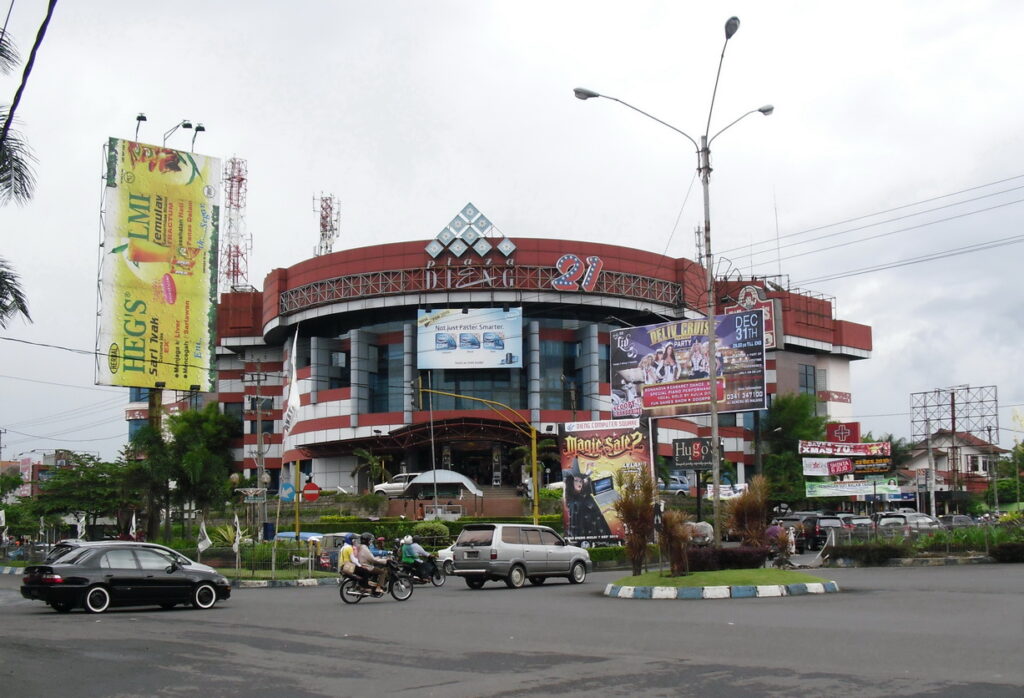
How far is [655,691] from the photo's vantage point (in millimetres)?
9531

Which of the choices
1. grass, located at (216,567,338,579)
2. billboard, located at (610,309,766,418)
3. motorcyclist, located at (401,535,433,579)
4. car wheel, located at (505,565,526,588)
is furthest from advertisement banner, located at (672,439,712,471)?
grass, located at (216,567,338,579)

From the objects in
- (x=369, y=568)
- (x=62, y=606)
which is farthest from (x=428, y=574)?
(x=62, y=606)

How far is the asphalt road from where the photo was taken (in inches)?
393

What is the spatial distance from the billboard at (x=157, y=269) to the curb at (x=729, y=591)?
147 ft

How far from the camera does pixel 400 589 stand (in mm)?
23672

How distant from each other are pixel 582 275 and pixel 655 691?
203 ft

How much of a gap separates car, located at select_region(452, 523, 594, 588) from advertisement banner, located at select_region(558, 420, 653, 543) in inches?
419

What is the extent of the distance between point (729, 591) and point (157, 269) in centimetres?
4815

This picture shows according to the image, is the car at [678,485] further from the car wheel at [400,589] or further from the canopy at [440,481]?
the car wheel at [400,589]

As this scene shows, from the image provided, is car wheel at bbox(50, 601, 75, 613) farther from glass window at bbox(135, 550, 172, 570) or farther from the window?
the window

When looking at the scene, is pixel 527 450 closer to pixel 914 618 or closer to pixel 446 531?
pixel 446 531

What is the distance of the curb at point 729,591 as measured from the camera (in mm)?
20734

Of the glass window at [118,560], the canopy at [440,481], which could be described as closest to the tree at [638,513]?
the glass window at [118,560]

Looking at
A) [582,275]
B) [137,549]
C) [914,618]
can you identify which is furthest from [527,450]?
[914,618]
